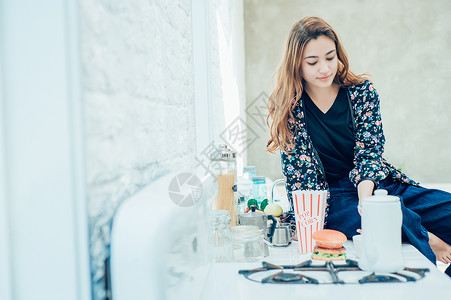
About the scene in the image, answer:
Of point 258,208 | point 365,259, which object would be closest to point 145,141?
point 365,259

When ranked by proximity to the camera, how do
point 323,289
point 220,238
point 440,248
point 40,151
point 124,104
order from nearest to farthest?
point 40,151 < point 124,104 < point 323,289 < point 220,238 < point 440,248

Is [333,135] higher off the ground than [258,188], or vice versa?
[333,135]

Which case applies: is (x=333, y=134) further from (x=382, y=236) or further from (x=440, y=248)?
(x=382, y=236)

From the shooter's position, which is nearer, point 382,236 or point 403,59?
point 382,236

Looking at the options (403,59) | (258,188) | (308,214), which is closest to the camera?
(308,214)

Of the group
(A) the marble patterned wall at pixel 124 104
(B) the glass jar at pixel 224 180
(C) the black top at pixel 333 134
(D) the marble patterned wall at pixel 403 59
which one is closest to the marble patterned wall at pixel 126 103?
(A) the marble patterned wall at pixel 124 104

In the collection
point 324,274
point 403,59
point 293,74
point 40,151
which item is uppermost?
point 403,59

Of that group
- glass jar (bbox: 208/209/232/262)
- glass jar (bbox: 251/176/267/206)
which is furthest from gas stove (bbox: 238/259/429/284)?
glass jar (bbox: 251/176/267/206)

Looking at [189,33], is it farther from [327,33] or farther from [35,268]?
[35,268]

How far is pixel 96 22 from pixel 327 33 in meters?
1.35

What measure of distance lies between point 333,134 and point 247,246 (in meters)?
0.89

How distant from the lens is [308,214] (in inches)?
55.6

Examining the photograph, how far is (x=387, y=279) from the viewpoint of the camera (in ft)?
3.19

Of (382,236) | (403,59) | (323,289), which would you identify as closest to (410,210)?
(382,236)
